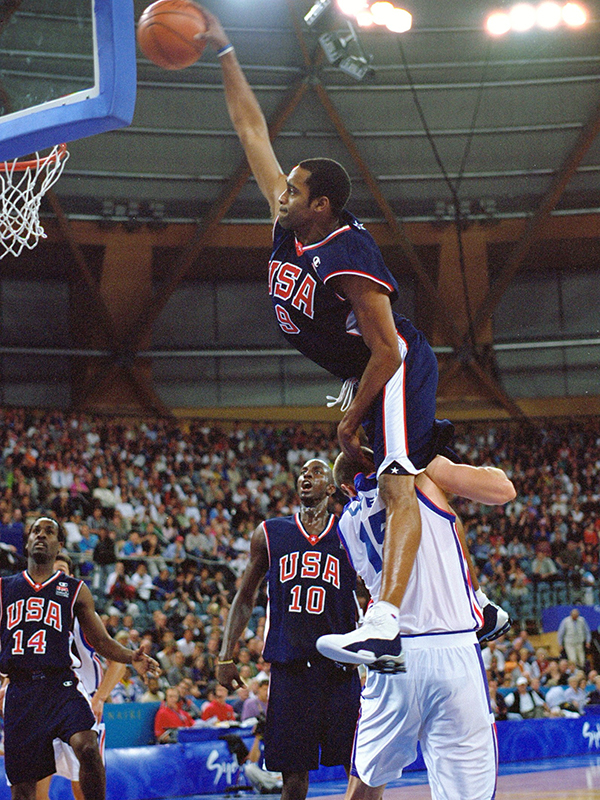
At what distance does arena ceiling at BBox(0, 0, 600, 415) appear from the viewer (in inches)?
809

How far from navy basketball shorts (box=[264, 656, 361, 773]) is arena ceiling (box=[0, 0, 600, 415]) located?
16.0 meters

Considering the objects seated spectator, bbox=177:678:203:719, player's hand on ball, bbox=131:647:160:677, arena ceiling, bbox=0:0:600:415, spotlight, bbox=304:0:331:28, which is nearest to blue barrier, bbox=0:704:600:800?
seated spectator, bbox=177:678:203:719

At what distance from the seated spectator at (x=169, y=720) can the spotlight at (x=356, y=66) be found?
12251 mm

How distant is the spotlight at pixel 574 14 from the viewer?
18.0 m

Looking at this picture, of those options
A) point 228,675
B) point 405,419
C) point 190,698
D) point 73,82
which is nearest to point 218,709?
point 190,698

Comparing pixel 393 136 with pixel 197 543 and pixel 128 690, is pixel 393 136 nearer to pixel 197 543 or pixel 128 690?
pixel 197 543

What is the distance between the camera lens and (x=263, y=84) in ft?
68.8

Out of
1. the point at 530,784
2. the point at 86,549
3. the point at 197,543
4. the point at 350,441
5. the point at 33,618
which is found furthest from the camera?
the point at 197,543

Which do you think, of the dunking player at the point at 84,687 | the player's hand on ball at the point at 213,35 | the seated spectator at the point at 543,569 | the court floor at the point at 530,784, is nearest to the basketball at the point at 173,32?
the player's hand on ball at the point at 213,35

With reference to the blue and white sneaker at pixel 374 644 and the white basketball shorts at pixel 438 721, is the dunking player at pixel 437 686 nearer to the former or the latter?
the white basketball shorts at pixel 438 721

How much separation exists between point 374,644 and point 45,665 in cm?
360

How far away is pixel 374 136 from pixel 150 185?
5.41m

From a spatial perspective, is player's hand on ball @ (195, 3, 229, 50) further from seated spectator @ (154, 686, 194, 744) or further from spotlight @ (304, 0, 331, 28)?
spotlight @ (304, 0, 331, 28)

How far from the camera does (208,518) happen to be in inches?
781
